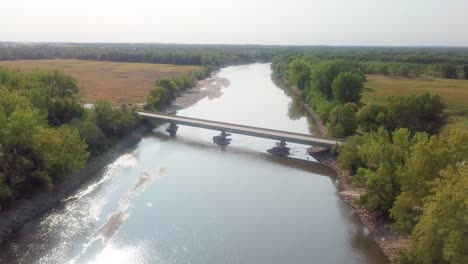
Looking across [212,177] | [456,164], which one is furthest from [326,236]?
[212,177]

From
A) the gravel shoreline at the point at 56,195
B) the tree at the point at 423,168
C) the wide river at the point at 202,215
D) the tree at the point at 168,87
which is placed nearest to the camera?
the tree at the point at 423,168

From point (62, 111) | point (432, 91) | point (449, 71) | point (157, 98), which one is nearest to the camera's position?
point (62, 111)

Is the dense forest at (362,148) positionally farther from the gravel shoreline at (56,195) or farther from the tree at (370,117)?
the gravel shoreline at (56,195)

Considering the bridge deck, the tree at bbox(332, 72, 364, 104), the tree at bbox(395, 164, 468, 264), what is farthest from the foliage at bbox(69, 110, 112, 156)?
the tree at bbox(332, 72, 364, 104)

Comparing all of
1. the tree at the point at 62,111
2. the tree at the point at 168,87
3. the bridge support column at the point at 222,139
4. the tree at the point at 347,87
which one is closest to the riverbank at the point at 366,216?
the bridge support column at the point at 222,139

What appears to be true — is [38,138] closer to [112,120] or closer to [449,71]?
[112,120]

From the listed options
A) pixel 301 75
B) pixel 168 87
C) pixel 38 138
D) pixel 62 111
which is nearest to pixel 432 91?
pixel 301 75

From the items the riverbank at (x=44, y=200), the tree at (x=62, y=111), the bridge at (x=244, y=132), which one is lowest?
the riverbank at (x=44, y=200)
